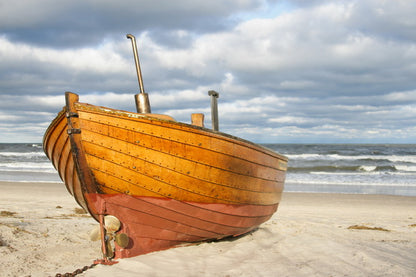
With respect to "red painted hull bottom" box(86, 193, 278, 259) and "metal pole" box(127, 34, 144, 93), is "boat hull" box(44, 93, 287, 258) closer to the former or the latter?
"red painted hull bottom" box(86, 193, 278, 259)

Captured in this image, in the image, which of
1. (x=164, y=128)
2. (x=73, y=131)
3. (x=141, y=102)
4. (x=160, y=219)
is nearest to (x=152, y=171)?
(x=164, y=128)

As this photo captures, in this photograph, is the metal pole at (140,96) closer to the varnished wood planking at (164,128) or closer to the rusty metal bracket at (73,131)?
the varnished wood planking at (164,128)

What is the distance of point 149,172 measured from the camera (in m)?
3.90

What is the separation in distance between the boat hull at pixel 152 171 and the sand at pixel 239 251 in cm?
38

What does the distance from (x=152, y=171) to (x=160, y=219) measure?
2.05 feet

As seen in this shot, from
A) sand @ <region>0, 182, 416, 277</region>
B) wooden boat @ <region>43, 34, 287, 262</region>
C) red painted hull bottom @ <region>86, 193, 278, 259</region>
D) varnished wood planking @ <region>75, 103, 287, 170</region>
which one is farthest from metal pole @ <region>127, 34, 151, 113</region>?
sand @ <region>0, 182, 416, 277</region>

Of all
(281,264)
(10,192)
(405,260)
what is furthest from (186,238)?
(10,192)

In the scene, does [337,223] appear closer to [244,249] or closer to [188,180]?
[244,249]

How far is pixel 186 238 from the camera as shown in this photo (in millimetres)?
4480

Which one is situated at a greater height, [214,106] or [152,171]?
[214,106]

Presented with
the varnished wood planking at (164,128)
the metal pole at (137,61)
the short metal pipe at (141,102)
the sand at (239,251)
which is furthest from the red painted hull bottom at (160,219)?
the metal pole at (137,61)

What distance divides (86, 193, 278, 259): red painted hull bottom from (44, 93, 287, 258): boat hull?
11mm

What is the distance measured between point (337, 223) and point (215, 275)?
177 inches

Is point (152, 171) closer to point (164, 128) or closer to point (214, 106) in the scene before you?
point (164, 128)
